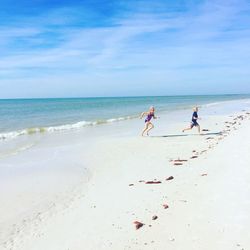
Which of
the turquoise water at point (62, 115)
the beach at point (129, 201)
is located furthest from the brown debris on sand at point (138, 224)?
the turquoise water at point (62, 115)

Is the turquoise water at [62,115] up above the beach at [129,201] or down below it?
below

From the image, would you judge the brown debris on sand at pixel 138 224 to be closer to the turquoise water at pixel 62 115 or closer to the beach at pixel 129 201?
the beach at pixel 129 201

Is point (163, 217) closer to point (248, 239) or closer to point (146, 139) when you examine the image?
point (248, 239)

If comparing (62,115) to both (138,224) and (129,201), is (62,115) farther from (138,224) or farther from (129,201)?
(138,224)

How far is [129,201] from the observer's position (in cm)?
819

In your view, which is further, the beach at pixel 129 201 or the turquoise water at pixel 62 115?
the turquoise water at pixel 62 115

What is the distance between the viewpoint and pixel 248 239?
5.62 meters

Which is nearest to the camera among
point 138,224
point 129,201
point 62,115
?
point 138,224

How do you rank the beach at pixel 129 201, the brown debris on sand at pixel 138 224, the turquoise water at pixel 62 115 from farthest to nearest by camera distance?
1. the turquoise water at pixel 62 115
2. the brown debris on sand at pixel 138 224
3. the beach at pixel 129 201

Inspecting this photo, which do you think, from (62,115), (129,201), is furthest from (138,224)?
(62,115)

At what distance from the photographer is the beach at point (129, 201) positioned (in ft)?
20.2

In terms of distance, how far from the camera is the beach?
6148mm

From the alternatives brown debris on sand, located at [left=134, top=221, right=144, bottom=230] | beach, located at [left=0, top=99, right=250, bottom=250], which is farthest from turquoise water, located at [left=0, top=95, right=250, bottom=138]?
brown debris on sand, located at [left=134, top=221, right=144, bottom=230]

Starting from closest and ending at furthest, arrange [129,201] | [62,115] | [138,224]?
[138,224], [129,201], [62,115]
